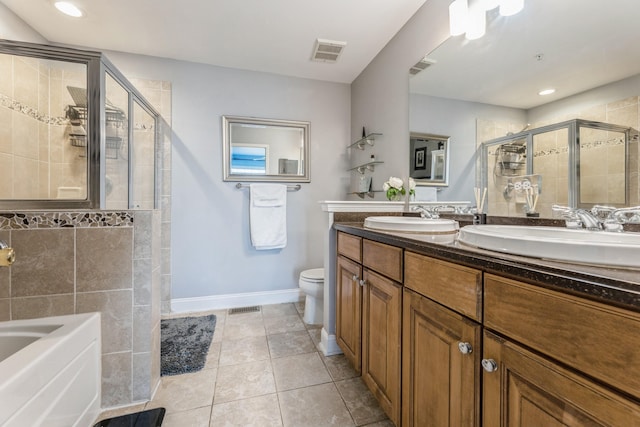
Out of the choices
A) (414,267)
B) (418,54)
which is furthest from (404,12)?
(414,267)

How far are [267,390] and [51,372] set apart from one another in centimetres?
90

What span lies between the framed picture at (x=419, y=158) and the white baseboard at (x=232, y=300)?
5.46ft

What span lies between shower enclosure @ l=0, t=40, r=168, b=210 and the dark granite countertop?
161 centimetres

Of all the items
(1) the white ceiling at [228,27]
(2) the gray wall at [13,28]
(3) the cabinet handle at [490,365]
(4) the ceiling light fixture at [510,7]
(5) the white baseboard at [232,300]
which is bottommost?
(5) the white baseboard at [232,300]

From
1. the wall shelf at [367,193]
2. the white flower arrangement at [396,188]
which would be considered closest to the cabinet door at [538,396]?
the white flower arrangement at [396,188]

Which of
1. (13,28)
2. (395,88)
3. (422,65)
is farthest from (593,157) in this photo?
(13,28)

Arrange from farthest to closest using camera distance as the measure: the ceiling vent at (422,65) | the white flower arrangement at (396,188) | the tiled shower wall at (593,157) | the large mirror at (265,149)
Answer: the large mirror at (265,149)
the white flower arrangement at (396,188)
the ceiling vent at (422,65)
the tiled shower wall at (593,157)

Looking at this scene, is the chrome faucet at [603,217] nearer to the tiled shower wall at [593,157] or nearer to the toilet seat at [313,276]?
the tiled shower wall at [593,157]

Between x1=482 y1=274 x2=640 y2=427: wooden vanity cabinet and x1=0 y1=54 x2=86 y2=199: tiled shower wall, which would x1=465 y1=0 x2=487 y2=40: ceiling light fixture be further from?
x1=0 y1=54 x2=86 y2=199: tiled shower wall

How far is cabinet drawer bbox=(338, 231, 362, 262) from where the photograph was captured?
53.2 inches

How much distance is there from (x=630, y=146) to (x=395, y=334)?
1020 mm

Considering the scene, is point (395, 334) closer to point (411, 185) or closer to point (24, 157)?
point (411, 185)

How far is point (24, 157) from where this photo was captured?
1.74 m

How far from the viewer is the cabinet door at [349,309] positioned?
1.36 m
